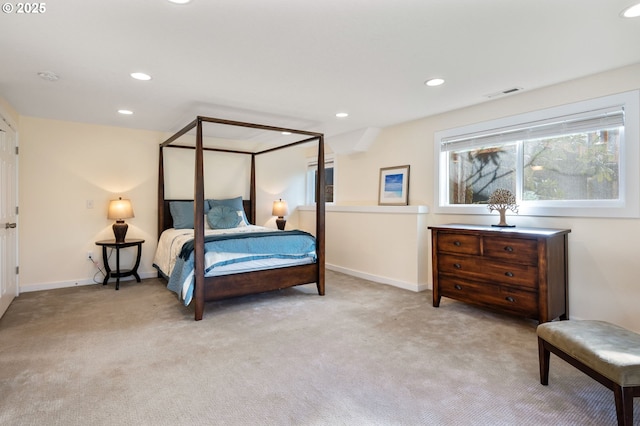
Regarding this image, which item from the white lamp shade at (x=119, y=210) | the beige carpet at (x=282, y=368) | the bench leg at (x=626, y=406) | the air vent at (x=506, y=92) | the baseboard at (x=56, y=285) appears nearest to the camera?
the bench leg at (x=626, y=406)

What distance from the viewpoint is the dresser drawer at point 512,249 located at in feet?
9.40

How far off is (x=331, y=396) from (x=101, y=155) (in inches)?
180

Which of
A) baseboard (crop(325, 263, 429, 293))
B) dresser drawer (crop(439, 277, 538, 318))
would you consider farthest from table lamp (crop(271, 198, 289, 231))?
dresser drawer (crop(439, 277, 538, 318))

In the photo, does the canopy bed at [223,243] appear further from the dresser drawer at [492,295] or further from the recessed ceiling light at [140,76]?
the dresser drawer at [492,295]

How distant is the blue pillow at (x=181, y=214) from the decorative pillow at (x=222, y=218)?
279 millimetres

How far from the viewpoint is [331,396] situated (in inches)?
77.4

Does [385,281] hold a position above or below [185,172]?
below

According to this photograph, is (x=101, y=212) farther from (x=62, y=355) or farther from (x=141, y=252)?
(x=62, y=355)

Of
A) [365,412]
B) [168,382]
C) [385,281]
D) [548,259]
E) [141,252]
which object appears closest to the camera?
[365,412]

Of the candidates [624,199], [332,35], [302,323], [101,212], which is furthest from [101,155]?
[624,199]

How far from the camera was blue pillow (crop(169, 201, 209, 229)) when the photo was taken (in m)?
4.95

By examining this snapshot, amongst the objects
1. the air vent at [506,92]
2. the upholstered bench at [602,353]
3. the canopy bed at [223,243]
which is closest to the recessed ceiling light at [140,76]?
the canopy bed at [223,243]

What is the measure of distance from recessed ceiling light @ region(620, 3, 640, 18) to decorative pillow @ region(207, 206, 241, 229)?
4.57 m

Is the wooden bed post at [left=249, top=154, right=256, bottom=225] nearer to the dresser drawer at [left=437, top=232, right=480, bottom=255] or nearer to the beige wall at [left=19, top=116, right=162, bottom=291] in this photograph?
the beige wall at [left=19, top=116, right=162, bottom=291]
